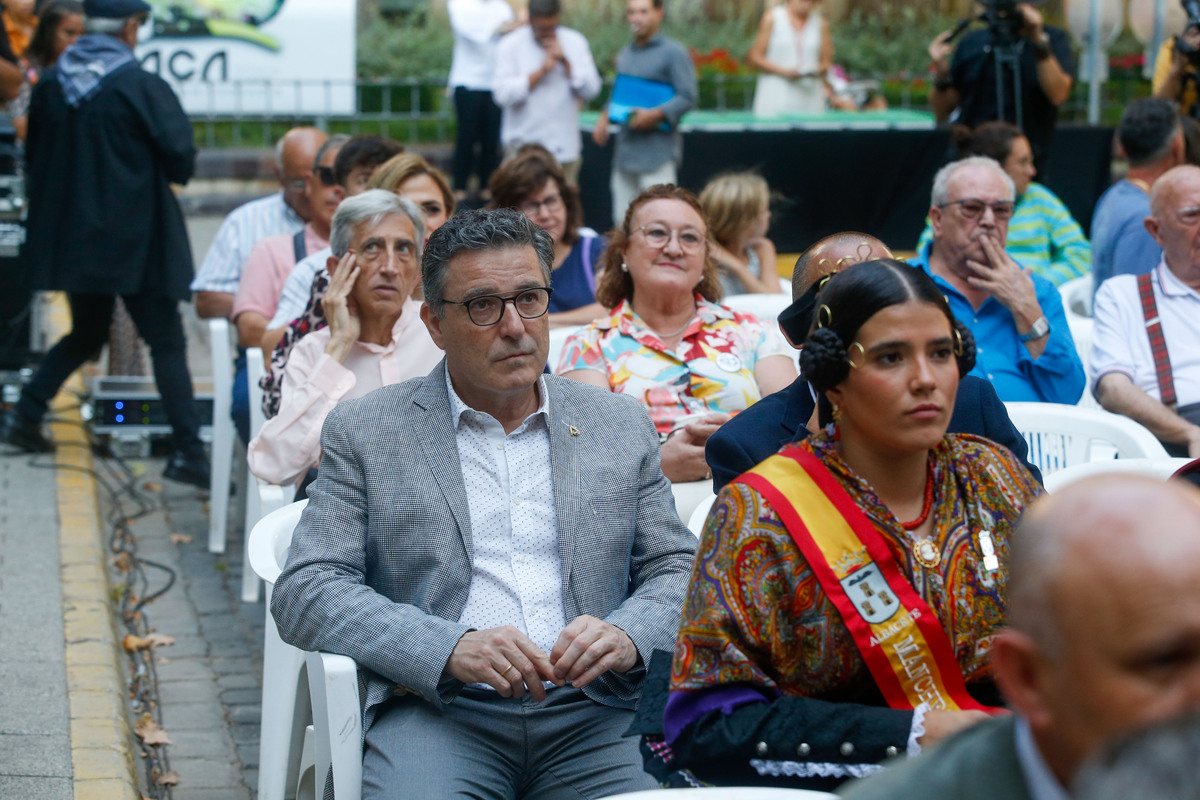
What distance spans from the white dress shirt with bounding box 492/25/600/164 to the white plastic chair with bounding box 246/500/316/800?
671cm

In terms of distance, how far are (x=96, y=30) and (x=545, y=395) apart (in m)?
4.07

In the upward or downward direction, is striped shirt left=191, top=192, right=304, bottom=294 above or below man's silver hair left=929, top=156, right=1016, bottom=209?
below

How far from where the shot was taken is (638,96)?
9117 millimetres

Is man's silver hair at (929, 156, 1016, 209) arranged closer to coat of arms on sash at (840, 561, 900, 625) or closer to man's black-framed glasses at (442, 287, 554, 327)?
man's black-framed glasses at (442, 287, 554, 327)

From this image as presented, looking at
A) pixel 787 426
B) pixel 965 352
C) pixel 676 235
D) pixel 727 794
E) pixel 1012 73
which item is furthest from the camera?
pixel 1012 73

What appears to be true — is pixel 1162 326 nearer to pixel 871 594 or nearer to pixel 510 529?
pixel 510 529

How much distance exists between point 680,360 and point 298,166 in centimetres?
239

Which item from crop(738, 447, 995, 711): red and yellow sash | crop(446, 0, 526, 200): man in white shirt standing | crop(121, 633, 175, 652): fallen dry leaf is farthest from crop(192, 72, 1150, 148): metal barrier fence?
crop(738, 447, 995, 711): red and yellow sash

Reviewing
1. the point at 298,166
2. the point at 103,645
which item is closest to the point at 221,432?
the point at 298,166

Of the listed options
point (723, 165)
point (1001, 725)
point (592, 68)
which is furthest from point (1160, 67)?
point (1001, 725)

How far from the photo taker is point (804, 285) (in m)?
3.15

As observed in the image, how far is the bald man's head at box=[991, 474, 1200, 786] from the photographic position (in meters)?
1.13

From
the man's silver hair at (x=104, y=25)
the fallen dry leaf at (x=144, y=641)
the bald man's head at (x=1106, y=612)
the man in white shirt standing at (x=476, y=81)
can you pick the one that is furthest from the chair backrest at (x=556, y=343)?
the man in white shirt standing at (x=476, y=81)

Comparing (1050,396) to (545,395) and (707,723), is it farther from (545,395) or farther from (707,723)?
(707,723)
